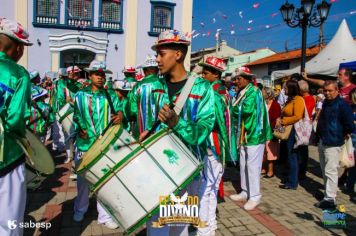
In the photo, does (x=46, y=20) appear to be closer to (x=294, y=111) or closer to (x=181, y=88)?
(x=294, y=111)

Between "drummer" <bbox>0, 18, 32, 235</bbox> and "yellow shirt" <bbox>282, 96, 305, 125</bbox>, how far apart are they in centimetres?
497

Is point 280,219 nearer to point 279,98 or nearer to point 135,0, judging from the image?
point 279,98

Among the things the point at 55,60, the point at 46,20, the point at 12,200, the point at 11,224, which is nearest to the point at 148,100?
the point at 12,200

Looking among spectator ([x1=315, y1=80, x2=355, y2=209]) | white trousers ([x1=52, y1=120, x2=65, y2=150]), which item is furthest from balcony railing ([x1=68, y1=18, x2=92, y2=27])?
spectator ([x1=315, y1=80, x2=355, y2=209])

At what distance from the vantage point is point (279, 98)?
11.0 meters

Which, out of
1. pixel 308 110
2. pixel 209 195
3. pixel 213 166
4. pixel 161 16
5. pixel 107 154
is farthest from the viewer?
pixel 161 16

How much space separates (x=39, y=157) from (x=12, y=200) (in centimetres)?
38

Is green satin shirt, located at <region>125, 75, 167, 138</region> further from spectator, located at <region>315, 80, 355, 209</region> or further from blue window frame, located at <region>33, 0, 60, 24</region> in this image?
blue window frame, located at <region>33, 0, 60, 24</region>

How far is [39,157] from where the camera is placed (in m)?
2.79

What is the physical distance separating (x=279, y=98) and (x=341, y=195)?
17.1 ft

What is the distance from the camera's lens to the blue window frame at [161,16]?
65.3 feet

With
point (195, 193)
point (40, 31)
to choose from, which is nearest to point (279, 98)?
point (195, 193)

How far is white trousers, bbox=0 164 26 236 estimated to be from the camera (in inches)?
99.4

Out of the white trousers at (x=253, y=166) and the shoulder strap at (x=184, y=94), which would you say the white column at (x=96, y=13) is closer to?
the white trousers at (x=253, y=166)
